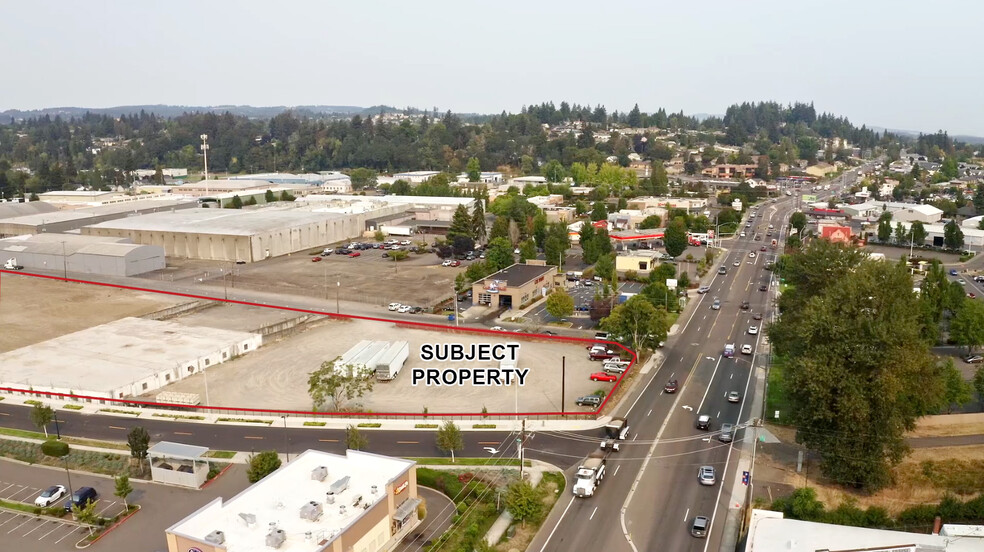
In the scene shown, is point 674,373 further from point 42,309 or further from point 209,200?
point 209,200

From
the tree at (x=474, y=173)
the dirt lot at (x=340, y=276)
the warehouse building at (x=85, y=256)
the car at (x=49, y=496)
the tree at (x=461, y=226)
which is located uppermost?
the tree at (x=474, y=173)

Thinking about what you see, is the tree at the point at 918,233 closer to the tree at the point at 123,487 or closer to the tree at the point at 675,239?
the tree at the point at 675,239

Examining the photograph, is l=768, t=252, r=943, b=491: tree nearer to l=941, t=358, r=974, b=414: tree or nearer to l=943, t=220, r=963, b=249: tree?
l=941, t=358, r=974, b=414: tree

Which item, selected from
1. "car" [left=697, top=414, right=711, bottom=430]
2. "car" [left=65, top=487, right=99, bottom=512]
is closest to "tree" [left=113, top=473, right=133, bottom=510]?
"car" [left=65, top=487, right=99, bottom=512]

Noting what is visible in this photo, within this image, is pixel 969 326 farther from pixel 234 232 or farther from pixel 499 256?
pixel 234 232

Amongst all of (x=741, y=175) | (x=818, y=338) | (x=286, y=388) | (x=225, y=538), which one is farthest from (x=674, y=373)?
(x=741, y=175)

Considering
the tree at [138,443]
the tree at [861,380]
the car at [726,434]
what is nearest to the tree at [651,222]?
the car at [726,434]
